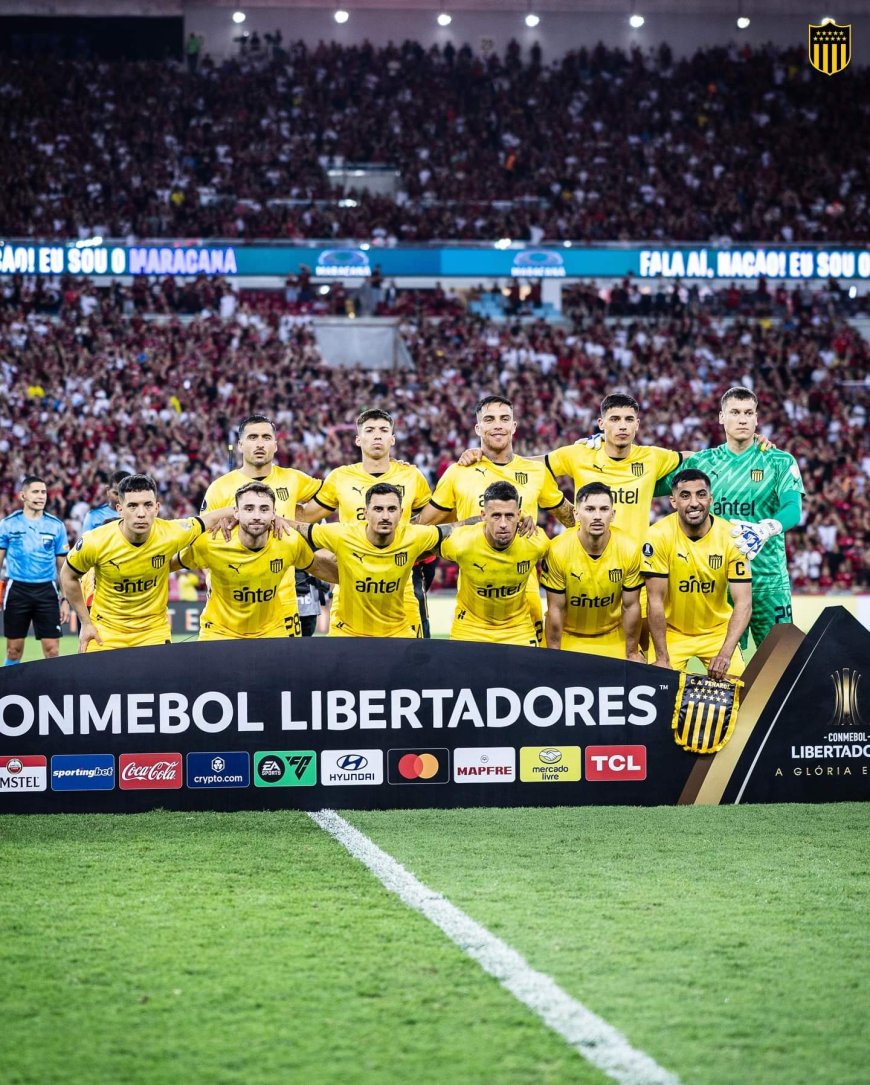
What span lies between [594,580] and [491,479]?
3.99ft

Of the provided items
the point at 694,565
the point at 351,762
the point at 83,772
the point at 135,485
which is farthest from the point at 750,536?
the point at 83,772

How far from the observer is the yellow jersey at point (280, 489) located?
9.53 m

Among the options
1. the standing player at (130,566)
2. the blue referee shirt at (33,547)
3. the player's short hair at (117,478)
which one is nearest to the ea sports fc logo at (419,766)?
the standing player at (130,566)

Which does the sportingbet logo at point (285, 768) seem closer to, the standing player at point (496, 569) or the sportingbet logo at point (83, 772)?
the sportingbet logo at point (83, 772)

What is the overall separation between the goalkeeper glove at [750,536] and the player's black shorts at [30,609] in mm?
7075

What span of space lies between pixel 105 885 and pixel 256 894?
2.27 ft

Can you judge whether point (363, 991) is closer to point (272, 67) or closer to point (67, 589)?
point (67, 589)

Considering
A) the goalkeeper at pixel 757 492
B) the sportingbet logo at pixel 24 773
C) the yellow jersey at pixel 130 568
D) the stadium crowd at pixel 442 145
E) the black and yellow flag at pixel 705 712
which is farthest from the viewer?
the stadium crowd at pixel 442 145

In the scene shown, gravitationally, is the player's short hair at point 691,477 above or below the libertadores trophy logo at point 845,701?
above

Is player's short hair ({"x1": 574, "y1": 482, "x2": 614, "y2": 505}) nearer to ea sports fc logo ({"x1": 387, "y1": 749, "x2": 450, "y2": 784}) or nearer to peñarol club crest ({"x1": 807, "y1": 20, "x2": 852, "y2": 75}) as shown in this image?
ea sports fc logo ({"x1": 387, "y1": 749, "x2": 450, "y2": 784})

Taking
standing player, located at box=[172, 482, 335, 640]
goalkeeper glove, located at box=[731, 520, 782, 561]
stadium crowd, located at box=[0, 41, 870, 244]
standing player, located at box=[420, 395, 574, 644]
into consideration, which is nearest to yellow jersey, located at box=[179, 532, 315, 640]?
standing player, located at box=[172, 482, 335, 640]

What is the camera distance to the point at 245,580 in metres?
8.35

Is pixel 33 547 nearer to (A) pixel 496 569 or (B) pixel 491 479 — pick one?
(B) pixel 491 479

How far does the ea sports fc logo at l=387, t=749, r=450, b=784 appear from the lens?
755 centimetres
